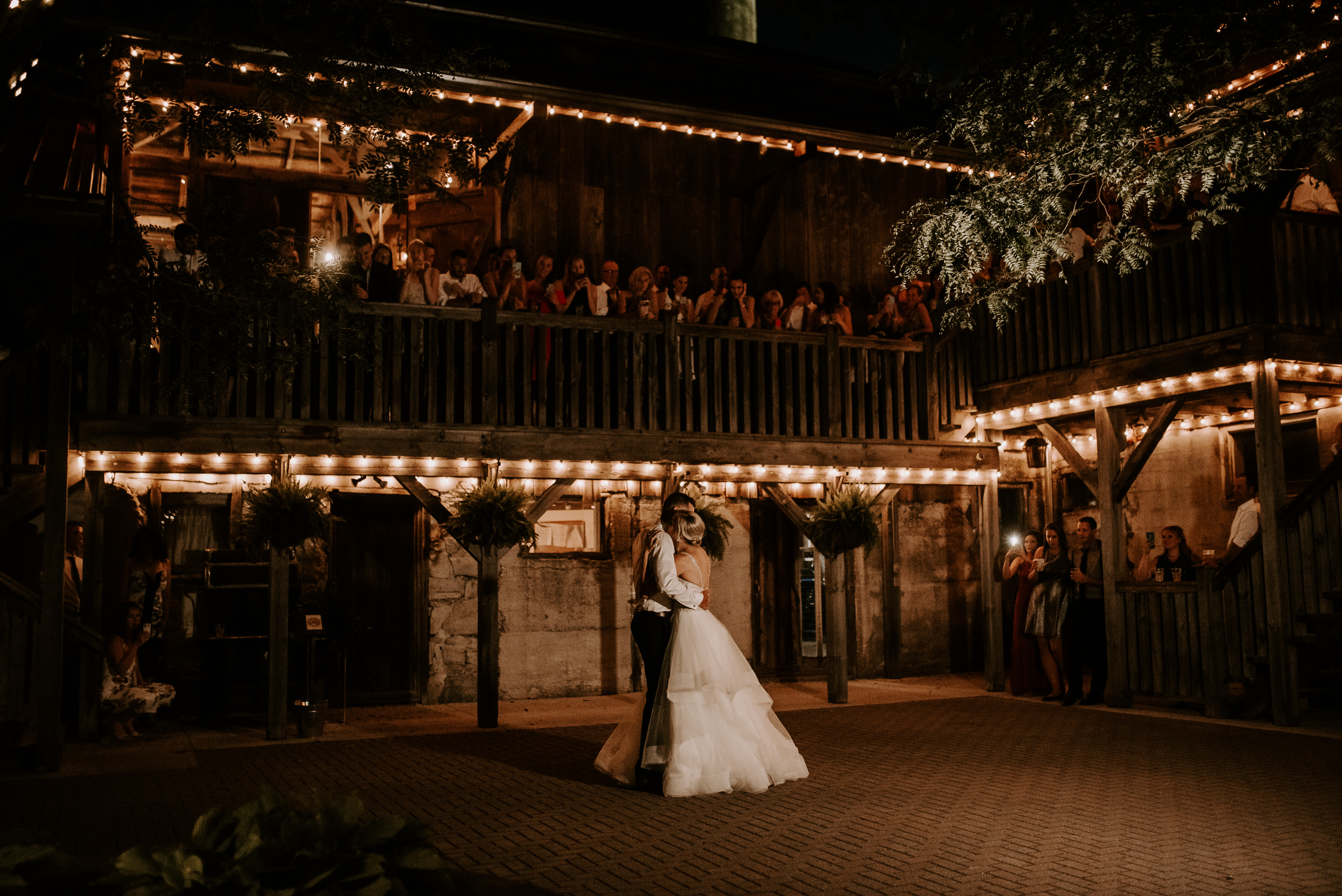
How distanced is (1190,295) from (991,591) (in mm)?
4410

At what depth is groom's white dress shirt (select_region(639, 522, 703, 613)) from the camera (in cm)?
773

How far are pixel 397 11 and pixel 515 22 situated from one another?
4.81 meters

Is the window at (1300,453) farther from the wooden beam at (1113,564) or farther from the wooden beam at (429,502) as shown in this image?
the wooden beam at (429,502)

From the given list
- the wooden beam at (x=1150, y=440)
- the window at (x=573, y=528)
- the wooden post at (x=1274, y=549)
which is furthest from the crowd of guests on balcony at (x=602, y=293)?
the wooden post at (x=1274, y=549)

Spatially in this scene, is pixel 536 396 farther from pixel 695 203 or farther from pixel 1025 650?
pixel 1025 650

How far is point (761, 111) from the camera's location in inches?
507

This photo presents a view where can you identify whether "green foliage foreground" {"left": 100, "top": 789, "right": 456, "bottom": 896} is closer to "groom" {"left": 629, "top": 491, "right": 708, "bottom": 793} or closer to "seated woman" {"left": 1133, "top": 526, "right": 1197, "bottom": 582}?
"groom" {"left": 629, "top": 491, "right": 708, "bottom": 793}

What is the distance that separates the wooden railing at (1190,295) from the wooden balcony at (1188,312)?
0.04 ft

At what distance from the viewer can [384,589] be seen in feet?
42.9

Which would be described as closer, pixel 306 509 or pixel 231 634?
pixel 306 509

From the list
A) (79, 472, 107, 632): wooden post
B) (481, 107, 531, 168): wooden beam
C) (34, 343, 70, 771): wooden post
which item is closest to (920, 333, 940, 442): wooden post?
(481, 107, 531, 168): wooden beam

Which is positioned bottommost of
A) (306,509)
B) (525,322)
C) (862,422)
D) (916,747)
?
(916,747)

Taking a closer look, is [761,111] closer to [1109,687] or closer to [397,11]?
[397,11]

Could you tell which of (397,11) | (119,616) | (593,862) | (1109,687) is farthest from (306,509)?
(1109,687)
